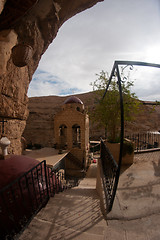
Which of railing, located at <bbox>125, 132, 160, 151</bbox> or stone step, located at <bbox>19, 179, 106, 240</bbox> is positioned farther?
railing, located at <bbox>125, 132, 160, 151</bbox>

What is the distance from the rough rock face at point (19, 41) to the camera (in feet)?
16.5

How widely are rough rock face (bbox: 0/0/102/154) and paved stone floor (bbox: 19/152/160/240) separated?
5.16 m

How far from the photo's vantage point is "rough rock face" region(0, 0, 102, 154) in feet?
16.5

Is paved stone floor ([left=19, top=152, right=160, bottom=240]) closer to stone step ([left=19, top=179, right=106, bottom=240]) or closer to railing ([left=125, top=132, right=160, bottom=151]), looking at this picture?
stone step ([left=19, top=179, right=106, bottom=240])

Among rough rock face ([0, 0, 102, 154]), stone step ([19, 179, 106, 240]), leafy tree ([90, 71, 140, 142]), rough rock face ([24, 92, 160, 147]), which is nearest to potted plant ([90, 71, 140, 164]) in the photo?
leafy tree ([90, 71, 140, 142])

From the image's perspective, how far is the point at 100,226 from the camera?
1997mm

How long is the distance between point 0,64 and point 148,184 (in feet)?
24.2

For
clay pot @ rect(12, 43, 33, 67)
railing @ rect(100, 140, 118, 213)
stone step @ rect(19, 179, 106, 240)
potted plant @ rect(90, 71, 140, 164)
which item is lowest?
stone step @ rect(19, 179, 106, 240)

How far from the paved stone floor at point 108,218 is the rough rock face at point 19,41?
5157 mm

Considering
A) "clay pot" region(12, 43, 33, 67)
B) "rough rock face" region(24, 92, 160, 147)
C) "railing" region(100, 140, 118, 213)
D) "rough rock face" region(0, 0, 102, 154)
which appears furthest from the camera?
"rough rock face" region(24, 92, 160, 147)

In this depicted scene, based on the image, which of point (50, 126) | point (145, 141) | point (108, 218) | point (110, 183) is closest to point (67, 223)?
point (108, 218)

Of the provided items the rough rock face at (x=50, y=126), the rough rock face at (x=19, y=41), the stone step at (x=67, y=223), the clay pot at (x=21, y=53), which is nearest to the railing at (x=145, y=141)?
the stone step at (x=67, y=223)

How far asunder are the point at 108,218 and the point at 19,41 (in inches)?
349

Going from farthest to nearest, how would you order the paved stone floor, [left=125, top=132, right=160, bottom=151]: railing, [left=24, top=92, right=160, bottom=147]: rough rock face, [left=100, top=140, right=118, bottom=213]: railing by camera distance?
[left=24, top=92, right=160, bottom=147]: rough rock face
[left=125, top=132, right=160, bottom=151]: railing
[left=100, top=140, right=118, bottom=213]: railing
the paved stone floor
